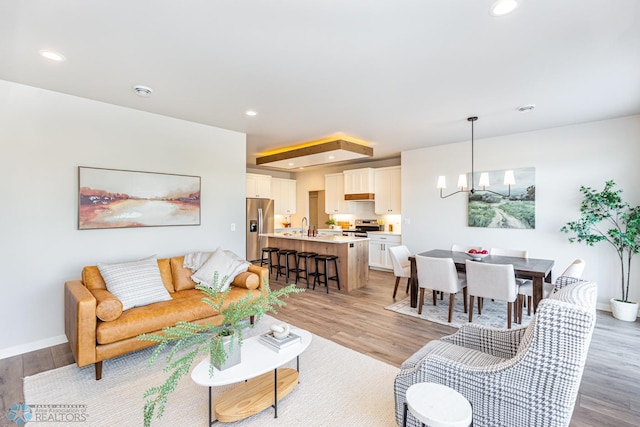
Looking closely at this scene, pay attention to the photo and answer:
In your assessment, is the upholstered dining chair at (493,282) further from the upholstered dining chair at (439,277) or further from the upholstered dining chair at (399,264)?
the upholstered dining chair at (399,264)

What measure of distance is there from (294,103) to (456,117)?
2256mm

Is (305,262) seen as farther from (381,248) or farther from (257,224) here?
(381,248)

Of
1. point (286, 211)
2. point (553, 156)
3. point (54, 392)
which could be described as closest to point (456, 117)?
point (553, 156)

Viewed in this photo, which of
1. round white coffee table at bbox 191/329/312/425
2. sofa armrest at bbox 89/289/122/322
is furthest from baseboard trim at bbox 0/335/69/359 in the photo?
round white coffee table at bbox 191/329/312/425

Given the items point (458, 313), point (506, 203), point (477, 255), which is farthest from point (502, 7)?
point (506, 203)

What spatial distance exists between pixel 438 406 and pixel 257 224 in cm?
622

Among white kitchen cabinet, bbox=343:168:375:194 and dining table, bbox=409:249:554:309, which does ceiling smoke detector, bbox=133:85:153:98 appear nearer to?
dining table, bbox=409:249:554:309

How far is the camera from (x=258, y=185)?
26.1ft

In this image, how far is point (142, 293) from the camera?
302 centimetres

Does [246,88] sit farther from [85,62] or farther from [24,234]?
[24,234]

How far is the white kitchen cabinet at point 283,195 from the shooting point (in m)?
8.67

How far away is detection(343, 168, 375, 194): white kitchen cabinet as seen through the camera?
732cm

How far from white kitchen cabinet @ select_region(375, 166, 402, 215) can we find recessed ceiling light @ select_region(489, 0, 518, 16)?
4936 millimetres

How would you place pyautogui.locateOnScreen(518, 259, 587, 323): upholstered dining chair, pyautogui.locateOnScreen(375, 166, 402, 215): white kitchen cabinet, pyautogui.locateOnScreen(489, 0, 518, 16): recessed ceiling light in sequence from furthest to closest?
1. pyautogui.locateOnScreen(375, 166, 402, 215): white kitchen cabinet
2. pyautogui.locateOnScreen(518, 259, 587, 323): upholstered dining chair
3. pyautogui.locateOnScreen(489, 0, 518, 16): recessed ceiling light
